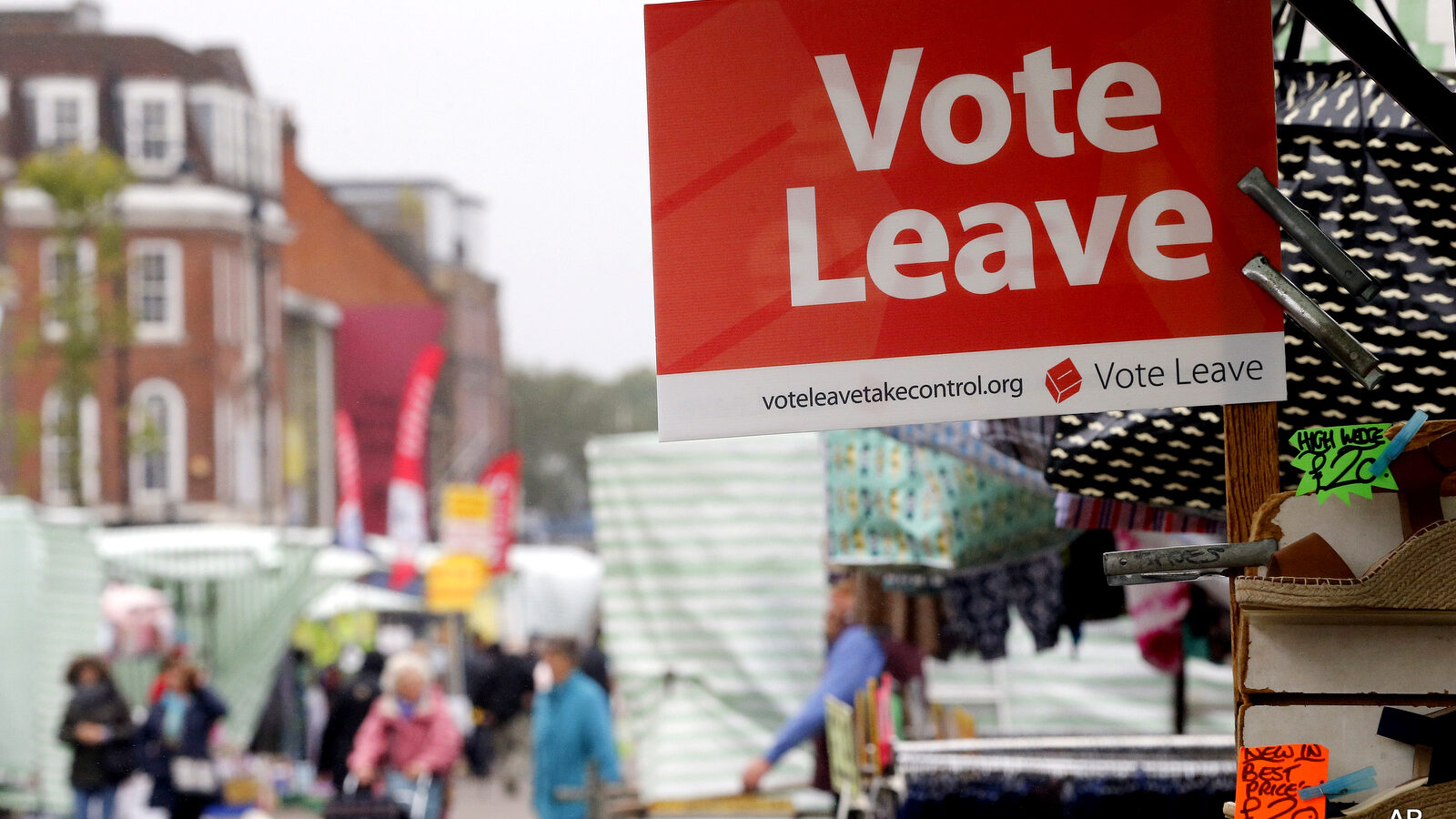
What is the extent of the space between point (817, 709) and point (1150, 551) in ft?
16.3

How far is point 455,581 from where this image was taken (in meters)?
25.7

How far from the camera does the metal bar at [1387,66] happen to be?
2.18 meters

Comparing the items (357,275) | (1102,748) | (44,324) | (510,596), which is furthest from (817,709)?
(357,275)

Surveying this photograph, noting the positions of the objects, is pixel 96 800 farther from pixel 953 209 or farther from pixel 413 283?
pixel 413 283

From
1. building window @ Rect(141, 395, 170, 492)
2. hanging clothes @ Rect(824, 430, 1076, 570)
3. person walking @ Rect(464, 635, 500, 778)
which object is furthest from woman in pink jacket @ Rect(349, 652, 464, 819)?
building window @ Rect(141, 395, 170, 492)

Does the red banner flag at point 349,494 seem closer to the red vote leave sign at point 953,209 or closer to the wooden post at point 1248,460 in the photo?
the red vote leave sign at point 953,209

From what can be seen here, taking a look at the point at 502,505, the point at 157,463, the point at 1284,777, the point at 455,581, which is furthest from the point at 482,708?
the point at 157,463

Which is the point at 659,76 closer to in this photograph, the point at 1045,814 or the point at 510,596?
the point at 1045,814

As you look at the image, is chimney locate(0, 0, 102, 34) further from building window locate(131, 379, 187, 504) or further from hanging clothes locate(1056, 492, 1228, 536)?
hanging clothes locate(1056, 492, 1228, 536)

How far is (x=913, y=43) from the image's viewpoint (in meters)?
2.47

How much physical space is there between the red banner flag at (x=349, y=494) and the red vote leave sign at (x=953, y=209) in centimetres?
2541

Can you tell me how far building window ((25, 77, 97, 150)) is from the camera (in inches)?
1668

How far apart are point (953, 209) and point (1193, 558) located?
62 centimetres

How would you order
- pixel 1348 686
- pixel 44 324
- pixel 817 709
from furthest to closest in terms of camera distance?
pixel 44 324, pixel 817 709, pixel 1348 686
